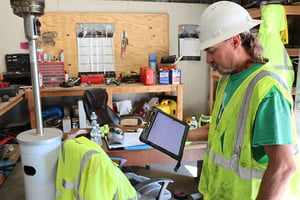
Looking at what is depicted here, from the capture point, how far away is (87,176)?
1224 millimetres

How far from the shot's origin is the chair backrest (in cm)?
285

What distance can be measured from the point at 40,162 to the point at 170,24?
3.53 metres

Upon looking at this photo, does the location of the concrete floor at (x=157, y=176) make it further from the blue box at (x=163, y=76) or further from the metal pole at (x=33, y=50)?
the metal pole at (x=33, y=50)

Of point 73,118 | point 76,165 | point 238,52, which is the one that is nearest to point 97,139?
point 76,165

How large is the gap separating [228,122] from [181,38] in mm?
3518

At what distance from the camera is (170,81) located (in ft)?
12.8

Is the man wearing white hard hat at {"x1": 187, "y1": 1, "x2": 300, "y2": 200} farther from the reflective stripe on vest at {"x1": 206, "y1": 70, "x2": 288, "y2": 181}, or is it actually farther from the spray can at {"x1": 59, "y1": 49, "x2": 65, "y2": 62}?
the spray can at {"x1": 59, "y1": 49, "x2": 65, "y2": 62}

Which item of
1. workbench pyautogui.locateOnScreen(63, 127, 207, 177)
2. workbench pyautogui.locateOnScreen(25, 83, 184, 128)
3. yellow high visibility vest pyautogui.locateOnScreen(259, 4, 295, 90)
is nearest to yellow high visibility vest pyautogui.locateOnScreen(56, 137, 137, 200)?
workbench pyautogui.locateOnScreen(63, 127, 207, 177)

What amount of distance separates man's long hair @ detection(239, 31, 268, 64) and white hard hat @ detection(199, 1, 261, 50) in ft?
0.12

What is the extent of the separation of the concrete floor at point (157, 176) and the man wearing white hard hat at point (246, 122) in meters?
1.57

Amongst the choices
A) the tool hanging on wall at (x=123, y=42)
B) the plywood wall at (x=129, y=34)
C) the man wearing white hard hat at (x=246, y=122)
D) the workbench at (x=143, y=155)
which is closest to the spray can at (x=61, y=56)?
the plywood wall at (x=129, y=34)

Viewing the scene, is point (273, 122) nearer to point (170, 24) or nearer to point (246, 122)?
point (246, 122)

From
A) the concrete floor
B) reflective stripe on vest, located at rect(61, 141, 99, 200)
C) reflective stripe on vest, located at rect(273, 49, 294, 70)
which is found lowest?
the concrete floor

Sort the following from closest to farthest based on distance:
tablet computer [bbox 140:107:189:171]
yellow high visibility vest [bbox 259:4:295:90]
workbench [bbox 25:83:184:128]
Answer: tablet computer [bbox 140:107:189:171]
yellow high visibility vest [bbox 259:4:295:90]
workbench [bbox 25:83:184:128]
